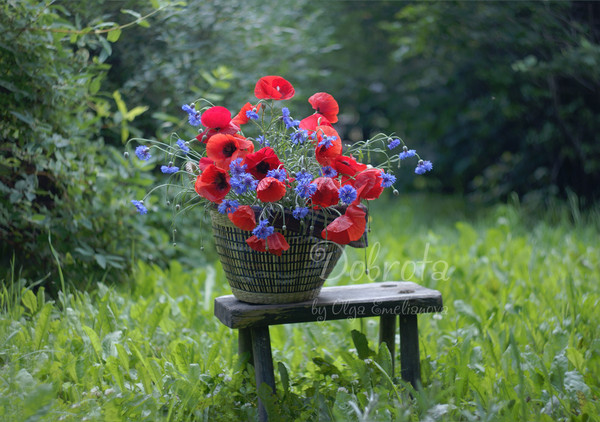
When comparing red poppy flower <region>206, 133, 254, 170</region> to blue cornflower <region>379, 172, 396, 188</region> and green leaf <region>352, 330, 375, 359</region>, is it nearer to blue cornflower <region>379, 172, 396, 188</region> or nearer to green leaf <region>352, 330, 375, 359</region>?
blue cornflower <region>379, 172, 396, 188</region>

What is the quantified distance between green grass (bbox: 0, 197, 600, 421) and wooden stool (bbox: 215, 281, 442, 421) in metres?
0.09

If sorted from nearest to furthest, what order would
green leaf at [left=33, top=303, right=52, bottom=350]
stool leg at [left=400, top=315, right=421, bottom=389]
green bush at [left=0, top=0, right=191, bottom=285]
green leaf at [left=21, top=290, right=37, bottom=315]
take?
stool leg at [left=400, top=315, right=421, bottom=389] < green leaf at [left=33, top=303, right=52, bottom=350] < green leaf at [left=21, top=290, right=37, bottom=315] < green bush at [left=0, top=0, right=191, bottom=285]

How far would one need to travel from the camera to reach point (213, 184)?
1.72 metres

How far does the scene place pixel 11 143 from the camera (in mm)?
2553

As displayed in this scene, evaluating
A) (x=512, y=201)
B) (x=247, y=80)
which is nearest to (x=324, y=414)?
(x=247, y=80)

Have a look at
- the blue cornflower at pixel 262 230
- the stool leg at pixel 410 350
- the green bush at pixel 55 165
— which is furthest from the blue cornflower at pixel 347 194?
the green bush at pixel 55 165

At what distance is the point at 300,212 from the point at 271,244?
0.13 meters

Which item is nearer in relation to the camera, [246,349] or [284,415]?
[284,415]

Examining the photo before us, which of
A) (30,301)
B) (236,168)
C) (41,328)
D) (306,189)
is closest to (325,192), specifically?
(306,189)

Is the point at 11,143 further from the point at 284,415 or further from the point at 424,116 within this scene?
the point at 424,116

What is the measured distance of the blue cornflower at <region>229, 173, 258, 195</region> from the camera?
163 centimetres

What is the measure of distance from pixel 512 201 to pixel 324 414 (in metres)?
4.20

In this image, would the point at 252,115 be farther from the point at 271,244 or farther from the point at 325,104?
the point at 271,244

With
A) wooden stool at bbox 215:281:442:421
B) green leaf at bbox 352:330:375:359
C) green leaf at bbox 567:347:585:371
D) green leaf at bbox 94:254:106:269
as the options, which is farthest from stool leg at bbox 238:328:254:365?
green leaf at bbox 567:347:585:371
